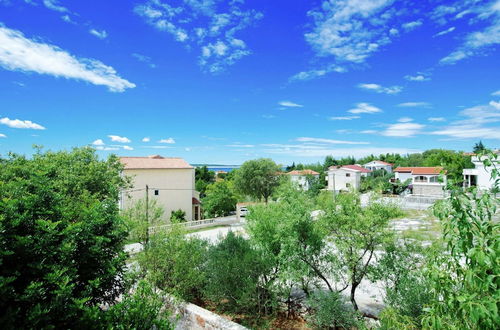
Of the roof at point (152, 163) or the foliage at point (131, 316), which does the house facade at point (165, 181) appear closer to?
the roof at point (152, 163)

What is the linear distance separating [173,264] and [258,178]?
28878 millimetres

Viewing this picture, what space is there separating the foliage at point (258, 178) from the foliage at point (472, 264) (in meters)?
33.7

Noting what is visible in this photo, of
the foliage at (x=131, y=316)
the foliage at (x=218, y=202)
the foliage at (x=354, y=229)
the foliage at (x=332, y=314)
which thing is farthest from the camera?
the foliage at (x=218, y=202)

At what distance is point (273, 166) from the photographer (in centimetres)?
3697

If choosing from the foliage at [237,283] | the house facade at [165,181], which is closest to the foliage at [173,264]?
the foliage at [237,283]

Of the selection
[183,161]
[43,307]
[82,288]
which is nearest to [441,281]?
[43,307]

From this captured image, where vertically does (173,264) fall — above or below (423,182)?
below

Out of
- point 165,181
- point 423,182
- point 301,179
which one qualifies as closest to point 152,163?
point 165,181

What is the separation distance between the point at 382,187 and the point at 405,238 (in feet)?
5.21

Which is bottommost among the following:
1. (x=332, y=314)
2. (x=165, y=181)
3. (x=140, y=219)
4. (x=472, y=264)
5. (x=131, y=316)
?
(x=332, y=314)

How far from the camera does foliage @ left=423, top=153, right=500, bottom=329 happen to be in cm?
187

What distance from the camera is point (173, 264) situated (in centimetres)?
740

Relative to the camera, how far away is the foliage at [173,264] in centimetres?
714

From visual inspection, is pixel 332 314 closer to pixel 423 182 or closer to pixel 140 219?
pixel 140 219
